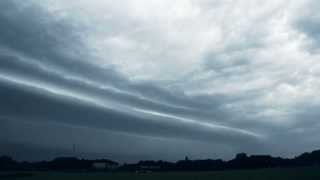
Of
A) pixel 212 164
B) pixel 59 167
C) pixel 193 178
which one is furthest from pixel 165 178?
pixel 59 167

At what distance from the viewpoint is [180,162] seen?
391 ft

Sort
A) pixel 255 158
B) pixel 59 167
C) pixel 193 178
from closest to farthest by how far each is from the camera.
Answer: pixel 193 178
pixel 255 158
pixel 59 167

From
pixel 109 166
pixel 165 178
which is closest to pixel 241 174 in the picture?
pixel 165 178

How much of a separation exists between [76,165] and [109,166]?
8730mm

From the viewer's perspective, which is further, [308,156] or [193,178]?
[308,156]

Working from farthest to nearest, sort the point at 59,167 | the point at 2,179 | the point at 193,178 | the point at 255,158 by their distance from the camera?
A: the point at 59,167, the point at 255,158, the point at 2,179, the point at 193,178

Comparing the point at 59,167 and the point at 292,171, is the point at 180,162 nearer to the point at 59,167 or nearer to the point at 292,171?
the point at 59,167

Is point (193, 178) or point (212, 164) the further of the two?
point (212, 164)

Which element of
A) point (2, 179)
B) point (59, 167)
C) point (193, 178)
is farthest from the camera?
A: point (59, 167)

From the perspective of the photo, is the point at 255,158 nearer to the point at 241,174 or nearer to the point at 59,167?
the point at 241,174

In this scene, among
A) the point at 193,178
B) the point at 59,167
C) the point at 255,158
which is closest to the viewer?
the point at 193,178

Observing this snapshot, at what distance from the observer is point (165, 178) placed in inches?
3071

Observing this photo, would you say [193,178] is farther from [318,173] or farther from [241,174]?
[318,173]

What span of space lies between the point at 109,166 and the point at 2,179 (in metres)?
49.3
